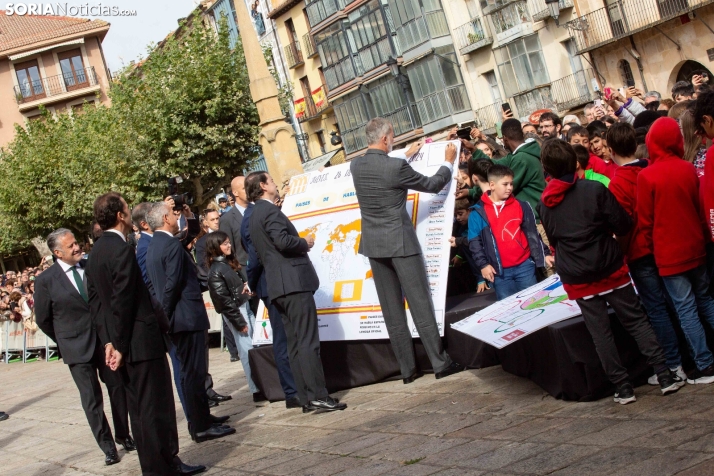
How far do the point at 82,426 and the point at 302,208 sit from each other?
12.4 ft

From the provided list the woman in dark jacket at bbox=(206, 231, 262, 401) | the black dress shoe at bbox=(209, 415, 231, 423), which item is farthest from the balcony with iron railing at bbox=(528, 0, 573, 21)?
the black dress shoe at bbox=(209, 415, 231, 423)

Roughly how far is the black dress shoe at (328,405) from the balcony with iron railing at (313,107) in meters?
45.7

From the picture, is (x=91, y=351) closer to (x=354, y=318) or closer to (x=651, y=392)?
(x=354, y=318)

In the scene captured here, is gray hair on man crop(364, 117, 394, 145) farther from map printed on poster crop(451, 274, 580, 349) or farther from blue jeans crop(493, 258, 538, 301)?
map printed on poster crop(451, 274, 580, 349)

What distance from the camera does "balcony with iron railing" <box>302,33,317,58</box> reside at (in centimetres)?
5366

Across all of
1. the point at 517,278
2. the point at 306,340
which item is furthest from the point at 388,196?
the point at 306,340

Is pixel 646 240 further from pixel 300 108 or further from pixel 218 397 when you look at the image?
pixel 300 108

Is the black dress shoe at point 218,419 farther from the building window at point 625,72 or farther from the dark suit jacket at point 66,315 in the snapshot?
the building window at point 625,72

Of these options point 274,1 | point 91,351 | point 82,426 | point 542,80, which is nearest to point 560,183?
point 91,351

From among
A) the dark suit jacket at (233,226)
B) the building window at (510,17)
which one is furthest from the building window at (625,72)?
the dark suit jacket at (233,226)

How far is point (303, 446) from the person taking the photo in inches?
294

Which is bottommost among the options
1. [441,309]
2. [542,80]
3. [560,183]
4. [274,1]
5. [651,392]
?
[651,392]

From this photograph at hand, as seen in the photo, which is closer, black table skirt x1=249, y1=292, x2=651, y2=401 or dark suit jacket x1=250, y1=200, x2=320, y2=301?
black table skirt x1=249, y1=292, x2=651, y2=401

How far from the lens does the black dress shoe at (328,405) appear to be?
8602 mm
